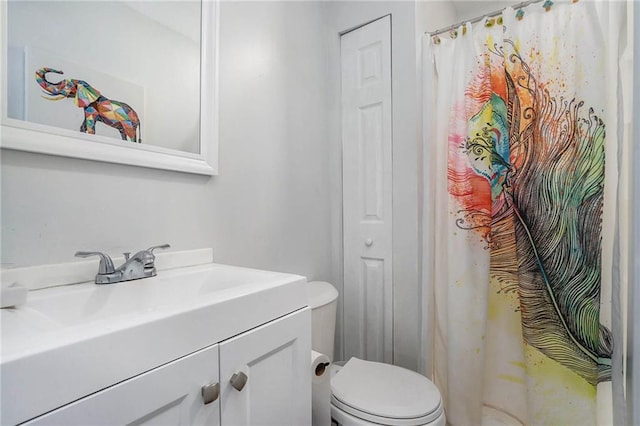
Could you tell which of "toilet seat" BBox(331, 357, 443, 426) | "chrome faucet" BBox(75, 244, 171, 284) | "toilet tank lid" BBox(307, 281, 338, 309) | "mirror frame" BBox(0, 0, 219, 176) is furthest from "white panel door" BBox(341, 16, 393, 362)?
"chrome faucet" BBox(75, 244, 171, 284)

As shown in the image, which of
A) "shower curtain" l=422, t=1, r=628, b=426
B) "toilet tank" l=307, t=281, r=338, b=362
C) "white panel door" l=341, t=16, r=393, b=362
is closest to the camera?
"shower curtain" l=422, t=1, r=628, b=426

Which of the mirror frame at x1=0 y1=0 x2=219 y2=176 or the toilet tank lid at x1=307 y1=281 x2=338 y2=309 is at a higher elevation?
the mirror frame at x1=0 y1=0 x2=219 y2=176

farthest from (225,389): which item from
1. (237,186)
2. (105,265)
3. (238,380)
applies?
(237,186)

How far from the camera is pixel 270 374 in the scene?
66 centimetres

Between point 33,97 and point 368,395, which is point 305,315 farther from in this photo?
point 33,97

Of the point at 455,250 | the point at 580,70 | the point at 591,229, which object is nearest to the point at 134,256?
the point at 455,250

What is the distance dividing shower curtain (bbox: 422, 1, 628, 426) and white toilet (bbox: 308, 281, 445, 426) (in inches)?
13.5

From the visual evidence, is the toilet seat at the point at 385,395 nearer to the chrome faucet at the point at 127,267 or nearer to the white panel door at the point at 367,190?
the white panel door at the point at 367,190

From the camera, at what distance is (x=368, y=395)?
3.27 feet

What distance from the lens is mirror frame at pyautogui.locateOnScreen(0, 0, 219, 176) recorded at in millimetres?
667

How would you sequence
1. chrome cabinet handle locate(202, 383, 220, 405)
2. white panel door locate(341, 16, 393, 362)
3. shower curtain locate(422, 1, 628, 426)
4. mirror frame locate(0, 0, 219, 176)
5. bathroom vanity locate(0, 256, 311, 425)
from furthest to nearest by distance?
white panel door locate(341, 16, 393, 362)
shower curtain locate(422, 1, 628, 426)
mirror frame locate(0, 0, 219, 176)
chrome cabinet handle locate(202, 383, 220, 405)
bathroom vanity locate(0, 256, 311, 425)

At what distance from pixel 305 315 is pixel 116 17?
0.99 metres

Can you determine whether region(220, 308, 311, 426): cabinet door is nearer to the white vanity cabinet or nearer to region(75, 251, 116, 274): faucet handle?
the white vanity cabinet

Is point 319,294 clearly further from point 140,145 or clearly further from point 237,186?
point 140,145
